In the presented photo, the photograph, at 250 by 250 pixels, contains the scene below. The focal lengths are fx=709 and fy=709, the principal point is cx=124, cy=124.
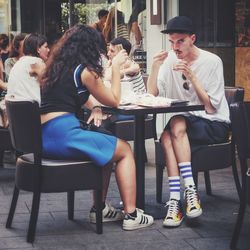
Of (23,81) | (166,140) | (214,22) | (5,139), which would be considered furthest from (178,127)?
(214,22)

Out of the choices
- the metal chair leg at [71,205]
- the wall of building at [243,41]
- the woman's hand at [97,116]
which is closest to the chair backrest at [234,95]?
the woman's hand at [97,116]

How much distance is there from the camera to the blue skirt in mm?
4785

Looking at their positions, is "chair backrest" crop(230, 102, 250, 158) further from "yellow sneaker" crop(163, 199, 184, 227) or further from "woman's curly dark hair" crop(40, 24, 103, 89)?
"woman's curly dark hair" crop(40, 24, 103, 89)

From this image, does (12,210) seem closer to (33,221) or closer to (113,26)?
(33,221)

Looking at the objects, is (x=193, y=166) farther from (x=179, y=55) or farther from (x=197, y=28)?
(x=197, y=28)

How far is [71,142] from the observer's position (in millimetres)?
4781

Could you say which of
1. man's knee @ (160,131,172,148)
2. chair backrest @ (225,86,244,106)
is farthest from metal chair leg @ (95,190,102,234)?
chair backrest @ (225,86,244,106)

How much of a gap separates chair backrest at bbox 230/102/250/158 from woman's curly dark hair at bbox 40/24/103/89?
104 centimetres

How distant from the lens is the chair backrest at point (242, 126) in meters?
4.32

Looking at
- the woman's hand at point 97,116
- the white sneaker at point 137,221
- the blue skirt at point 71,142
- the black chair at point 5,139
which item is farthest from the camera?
the black chair at point 5,139

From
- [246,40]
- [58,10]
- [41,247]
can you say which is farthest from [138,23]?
[41,247]

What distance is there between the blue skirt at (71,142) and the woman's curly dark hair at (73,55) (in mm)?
281

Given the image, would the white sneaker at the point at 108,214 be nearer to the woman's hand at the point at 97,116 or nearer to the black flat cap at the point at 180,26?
the woman's hand at the point at 97,116

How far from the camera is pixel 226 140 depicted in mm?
5574
